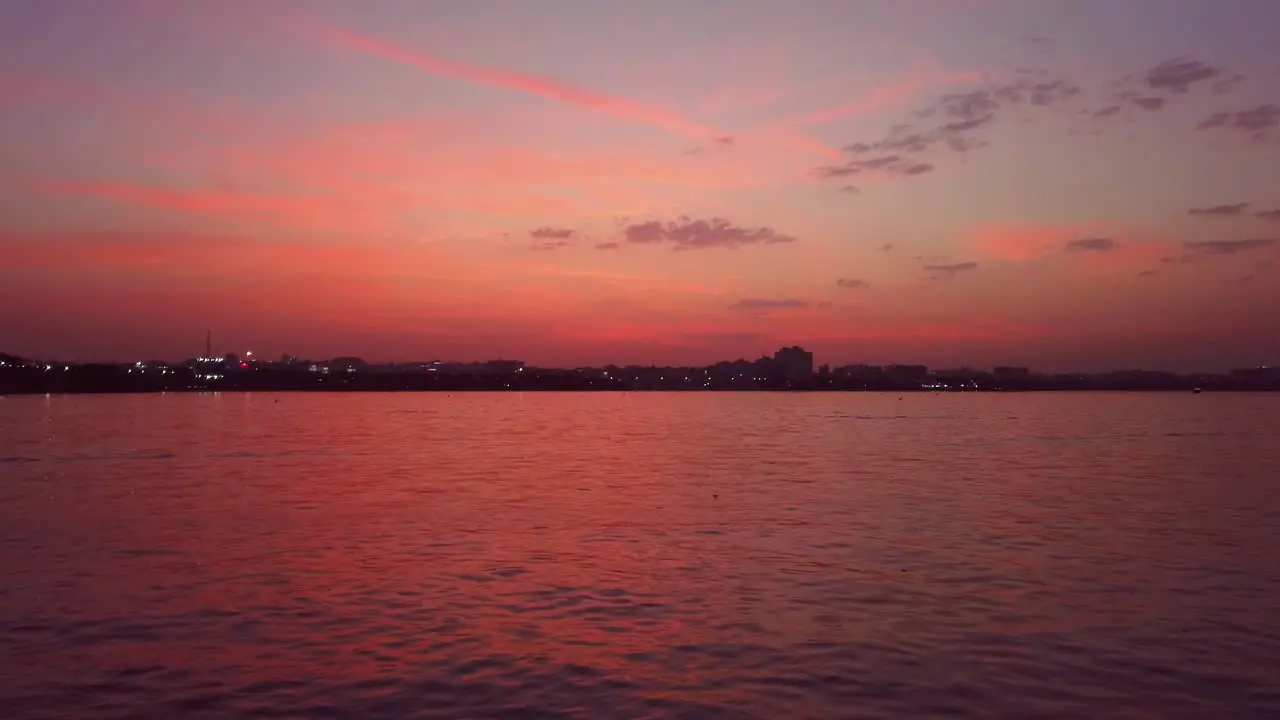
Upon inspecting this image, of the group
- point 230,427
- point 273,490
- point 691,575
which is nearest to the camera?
point 691,575

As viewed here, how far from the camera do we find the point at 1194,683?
1773 centimetres

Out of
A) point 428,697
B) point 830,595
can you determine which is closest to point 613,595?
point 830,595

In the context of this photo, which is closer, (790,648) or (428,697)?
(428,697)

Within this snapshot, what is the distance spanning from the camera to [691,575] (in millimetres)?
27219

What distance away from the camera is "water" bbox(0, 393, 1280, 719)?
16.9 m

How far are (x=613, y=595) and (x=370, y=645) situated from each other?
664cm

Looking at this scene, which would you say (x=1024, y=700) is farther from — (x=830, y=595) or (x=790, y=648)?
(x=830, y=595)

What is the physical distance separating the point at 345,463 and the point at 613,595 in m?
44.6

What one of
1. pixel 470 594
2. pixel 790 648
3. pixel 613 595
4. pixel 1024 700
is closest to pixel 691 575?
pixel 613 595

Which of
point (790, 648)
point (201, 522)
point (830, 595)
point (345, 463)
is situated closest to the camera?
point (790, 648)

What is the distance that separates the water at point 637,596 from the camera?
666 inches

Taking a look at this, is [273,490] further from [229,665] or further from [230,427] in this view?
[230,427]

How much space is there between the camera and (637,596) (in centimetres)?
2447

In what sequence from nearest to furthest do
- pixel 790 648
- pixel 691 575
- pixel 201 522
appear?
1. pixel 790 648
2. pixel 691 575
3. pixel 201 522
